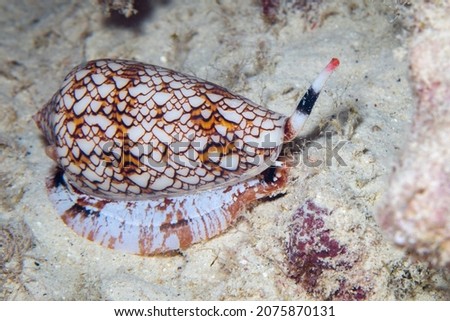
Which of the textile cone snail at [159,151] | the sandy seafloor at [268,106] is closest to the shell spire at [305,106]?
the textile cone snail at [159,151]

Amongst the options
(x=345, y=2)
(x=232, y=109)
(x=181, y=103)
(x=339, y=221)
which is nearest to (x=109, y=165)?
(x=181, y=103)

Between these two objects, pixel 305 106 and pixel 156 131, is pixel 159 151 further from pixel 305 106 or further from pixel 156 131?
pixel 305 106

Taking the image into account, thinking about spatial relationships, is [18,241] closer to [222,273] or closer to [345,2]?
[222,273]

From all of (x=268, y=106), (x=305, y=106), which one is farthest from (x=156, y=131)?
(x=268, y=106)

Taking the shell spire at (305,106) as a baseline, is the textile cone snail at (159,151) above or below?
below

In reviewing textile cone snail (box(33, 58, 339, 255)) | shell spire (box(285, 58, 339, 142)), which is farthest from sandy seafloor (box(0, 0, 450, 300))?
shell spire (box(285, 58, 339, 142))

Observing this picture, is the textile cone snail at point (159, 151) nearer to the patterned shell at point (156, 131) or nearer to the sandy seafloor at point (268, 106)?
the patterned shell at point (156, 131)

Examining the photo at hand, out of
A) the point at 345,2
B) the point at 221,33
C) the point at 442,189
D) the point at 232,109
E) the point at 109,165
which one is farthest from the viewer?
the point at 221,33
